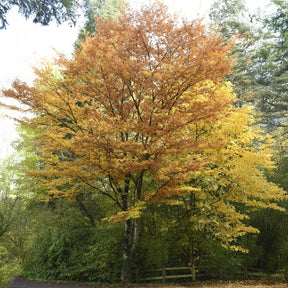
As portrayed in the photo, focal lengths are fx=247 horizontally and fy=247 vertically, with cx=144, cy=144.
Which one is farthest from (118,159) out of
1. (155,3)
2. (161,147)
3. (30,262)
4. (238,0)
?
(238,0)

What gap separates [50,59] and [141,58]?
9.02 ft

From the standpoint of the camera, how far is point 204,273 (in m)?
10.3

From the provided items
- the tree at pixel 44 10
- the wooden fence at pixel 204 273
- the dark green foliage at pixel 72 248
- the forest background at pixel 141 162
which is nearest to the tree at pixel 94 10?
the forest background at pixel 141 162

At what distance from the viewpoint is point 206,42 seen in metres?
6.23

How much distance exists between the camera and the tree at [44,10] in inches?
258

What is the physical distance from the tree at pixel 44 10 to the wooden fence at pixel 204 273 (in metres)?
9.20

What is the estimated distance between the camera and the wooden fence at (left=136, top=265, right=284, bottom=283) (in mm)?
9372

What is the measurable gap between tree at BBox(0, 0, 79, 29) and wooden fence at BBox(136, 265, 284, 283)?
9197 millimetres

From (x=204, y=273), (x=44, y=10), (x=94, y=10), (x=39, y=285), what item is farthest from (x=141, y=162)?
(x=94, y=10)

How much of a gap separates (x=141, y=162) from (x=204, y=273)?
22.3 feet

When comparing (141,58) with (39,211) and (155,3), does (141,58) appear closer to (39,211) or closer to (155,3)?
(155,3)

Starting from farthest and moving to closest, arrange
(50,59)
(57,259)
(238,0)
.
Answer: (238,0)
(57,259)
(50,59)

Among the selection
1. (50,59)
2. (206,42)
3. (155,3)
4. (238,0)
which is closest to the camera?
(206,42)

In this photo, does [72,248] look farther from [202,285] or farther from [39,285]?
[202,285]
